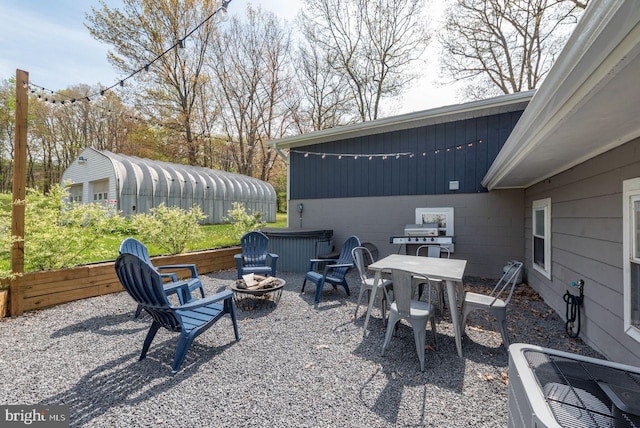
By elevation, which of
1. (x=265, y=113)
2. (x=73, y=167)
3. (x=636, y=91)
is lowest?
(x=636, y=91)

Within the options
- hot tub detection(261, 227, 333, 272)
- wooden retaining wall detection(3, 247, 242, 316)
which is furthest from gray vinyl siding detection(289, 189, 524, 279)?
wooden retaining wall detection(3, 247, 242, 316)

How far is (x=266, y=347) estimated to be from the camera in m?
2.81

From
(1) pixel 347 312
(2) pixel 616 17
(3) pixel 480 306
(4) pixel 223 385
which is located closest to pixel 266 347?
(4) pixel 223 385

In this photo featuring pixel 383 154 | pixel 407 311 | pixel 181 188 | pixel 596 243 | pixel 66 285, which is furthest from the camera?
pixel 181 188

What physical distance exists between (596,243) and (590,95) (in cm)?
212

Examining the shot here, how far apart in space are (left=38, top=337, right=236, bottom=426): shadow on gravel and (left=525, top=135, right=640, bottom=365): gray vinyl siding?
3531 mm

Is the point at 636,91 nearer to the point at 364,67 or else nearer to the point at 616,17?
the point at 616,17

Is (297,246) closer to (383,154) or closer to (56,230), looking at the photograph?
(383,154)

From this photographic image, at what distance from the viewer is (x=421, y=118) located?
19.3 ft

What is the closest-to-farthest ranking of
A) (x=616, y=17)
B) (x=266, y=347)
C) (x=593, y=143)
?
(x=616, y=17)
(x=593, y=143)
(x=266, y=347)

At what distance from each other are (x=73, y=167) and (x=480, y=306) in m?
17.2

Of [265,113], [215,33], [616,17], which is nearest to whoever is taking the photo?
[616,17]

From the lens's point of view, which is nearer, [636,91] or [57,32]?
[636,91]

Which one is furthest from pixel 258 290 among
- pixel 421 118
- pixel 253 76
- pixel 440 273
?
pixel 253 76
